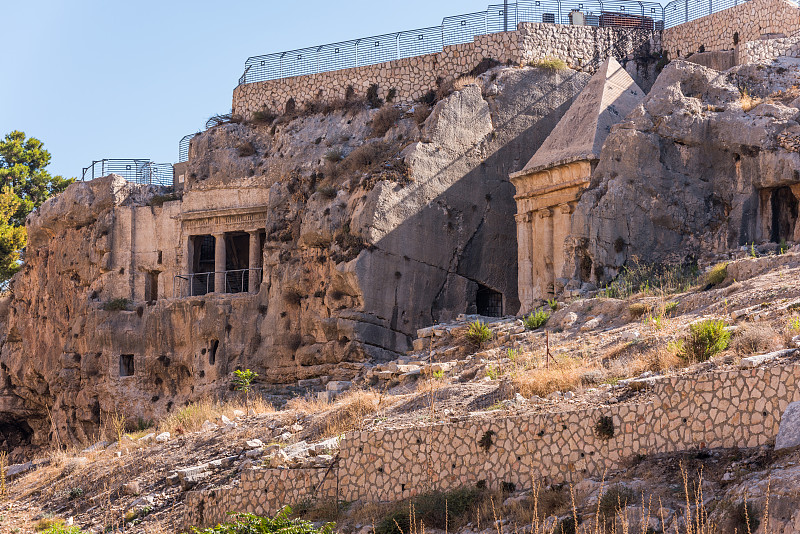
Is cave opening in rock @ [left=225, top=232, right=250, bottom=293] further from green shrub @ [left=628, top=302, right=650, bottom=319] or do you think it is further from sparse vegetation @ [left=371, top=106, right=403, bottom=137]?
green shrub @ [left=628, top=302, right=650, bottom=319]

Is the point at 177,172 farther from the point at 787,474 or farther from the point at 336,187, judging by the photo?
the point at 787,474

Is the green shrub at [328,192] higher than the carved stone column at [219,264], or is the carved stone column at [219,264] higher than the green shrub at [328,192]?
the green shrub at [328,192]

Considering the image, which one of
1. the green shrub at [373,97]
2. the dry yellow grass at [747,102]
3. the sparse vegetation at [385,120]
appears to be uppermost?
the green shrub at [373,97]

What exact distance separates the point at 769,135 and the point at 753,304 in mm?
7193

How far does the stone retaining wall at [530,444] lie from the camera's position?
1129 centimetres

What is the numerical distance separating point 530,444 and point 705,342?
121 inches

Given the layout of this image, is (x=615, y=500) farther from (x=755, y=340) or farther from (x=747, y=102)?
(x=747, y=102)

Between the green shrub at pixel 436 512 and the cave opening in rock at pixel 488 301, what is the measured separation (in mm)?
15197

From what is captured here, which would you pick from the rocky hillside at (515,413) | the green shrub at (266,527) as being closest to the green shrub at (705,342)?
the rocky hillside at (515,413)

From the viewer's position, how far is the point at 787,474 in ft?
32.7

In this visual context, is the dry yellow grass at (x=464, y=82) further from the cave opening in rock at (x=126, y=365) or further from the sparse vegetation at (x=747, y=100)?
the cave opening in rock at (x=126, y=365)

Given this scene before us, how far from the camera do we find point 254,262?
102ft

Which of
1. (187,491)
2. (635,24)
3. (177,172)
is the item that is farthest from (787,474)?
(177,172)

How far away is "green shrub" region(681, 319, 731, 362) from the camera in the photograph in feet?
46.8
